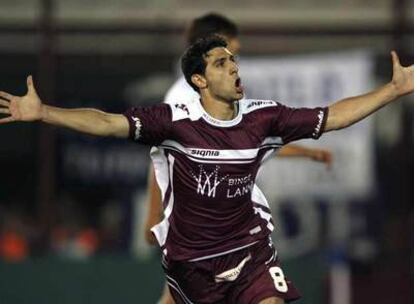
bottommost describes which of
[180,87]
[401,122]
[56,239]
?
[56,239]

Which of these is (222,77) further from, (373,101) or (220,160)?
(373,101)

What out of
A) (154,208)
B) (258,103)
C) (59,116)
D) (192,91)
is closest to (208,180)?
(258,103)

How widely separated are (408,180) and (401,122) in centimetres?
52

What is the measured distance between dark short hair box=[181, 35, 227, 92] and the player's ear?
17mm

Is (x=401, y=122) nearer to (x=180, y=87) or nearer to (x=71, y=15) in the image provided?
(x=71, y=15)

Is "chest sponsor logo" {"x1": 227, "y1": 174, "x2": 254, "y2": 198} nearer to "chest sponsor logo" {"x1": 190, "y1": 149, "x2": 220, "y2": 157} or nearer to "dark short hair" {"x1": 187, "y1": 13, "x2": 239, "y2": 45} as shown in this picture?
"chest sponsor logo" {"x1": 190, "y1": 149, "x2": 220, "y2": 157}

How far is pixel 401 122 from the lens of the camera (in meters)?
13.9

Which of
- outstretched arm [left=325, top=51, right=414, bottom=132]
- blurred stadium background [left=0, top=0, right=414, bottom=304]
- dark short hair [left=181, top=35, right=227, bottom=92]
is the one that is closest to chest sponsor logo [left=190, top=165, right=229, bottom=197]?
dark short hair [left=181, top=35, right=227, bottom=92]

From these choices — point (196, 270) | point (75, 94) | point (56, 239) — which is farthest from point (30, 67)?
point (196, 270)

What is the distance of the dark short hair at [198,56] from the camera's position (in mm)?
8266

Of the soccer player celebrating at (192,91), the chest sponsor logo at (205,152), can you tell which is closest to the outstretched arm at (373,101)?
the chest sponsor logo at (205,152)

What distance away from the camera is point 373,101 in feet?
26.9

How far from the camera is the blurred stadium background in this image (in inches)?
540

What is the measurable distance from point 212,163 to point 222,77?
17.9 inches
